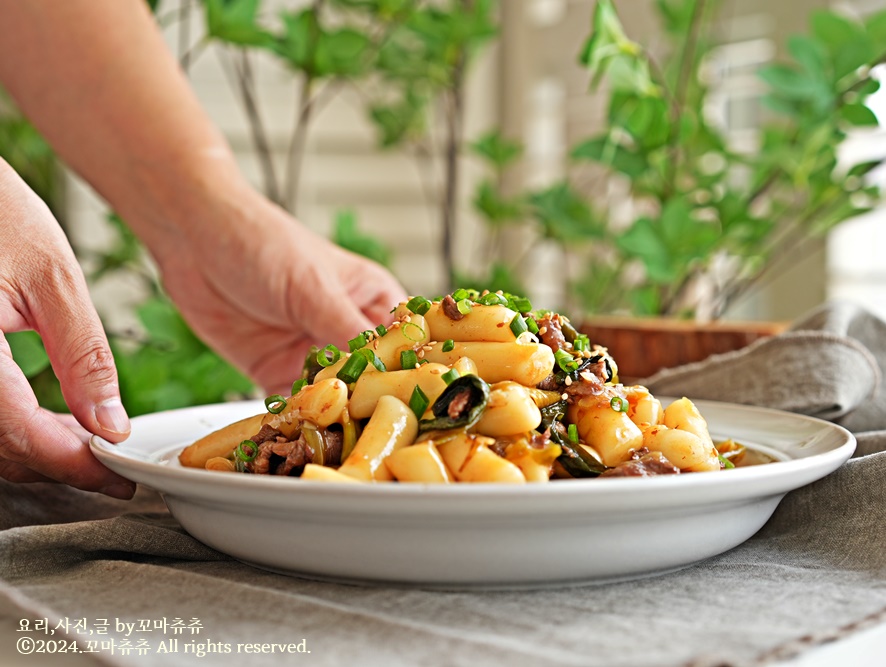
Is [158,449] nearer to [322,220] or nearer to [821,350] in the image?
[821,350]

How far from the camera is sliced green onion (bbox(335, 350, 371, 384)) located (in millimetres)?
717

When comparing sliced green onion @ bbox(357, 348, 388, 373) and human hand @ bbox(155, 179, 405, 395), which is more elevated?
sliced green onion @ bbox(357, 348, 388, 373)

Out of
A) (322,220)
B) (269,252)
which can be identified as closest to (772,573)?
(269,252)

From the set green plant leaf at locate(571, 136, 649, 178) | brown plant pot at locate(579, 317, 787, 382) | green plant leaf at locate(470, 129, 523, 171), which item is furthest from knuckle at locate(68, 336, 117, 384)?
green plant leaf at locate(470, 129, 523, 171)

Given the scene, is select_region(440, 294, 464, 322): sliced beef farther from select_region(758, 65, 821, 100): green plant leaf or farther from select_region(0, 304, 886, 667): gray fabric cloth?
select_region(758, 65, 821, 100): green plant leaf

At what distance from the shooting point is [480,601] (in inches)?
22.6

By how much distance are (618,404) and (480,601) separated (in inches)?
8.2

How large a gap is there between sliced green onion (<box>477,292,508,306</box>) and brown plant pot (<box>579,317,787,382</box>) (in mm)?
714

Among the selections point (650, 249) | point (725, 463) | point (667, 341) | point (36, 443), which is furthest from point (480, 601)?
point (650, 249)

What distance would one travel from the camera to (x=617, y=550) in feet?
1.87

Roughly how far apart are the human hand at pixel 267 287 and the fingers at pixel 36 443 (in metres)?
0.43

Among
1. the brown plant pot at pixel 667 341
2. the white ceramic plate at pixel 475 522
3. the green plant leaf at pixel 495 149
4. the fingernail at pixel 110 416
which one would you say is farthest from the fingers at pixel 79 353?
the green plant leaf at pixel 495 149

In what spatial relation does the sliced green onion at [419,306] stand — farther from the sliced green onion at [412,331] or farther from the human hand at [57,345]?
the human hand at [57,345]

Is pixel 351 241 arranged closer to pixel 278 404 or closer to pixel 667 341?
pixel 667 341
